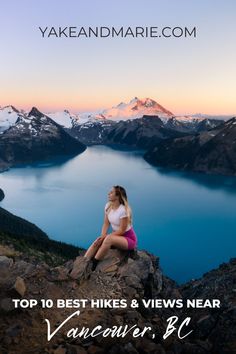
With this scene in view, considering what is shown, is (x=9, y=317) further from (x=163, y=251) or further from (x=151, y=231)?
(x=151, y=231)

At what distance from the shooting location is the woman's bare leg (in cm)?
1635

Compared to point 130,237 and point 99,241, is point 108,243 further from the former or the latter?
point 130,237

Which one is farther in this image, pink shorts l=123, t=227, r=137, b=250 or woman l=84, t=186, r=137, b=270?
pink shorts l=123, t=227, r=137, b=250

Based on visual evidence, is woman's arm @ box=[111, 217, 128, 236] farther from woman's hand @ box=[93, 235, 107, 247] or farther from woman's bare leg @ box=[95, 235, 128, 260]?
woman's hand @ box=[93, 235, 107, 247]

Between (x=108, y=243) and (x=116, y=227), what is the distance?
0.72m

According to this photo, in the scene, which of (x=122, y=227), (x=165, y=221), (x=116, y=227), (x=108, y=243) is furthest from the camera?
(x=165, y=221)

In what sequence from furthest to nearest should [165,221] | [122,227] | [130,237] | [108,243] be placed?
[165,221]
[130,237]
[108,243]
[122,227]

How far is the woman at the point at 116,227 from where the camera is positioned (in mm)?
16250

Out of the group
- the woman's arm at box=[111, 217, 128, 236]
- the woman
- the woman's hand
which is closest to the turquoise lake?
the woman

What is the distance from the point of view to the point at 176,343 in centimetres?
1370

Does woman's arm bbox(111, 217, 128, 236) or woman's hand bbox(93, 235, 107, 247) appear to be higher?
woman's arm bbox(111, 217, 128, 236)

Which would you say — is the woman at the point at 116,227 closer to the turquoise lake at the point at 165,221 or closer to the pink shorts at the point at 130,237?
the pink shorts at the point at 130,237

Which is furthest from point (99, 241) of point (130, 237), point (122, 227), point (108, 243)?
point (130, 237)

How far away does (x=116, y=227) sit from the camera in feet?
54.4
